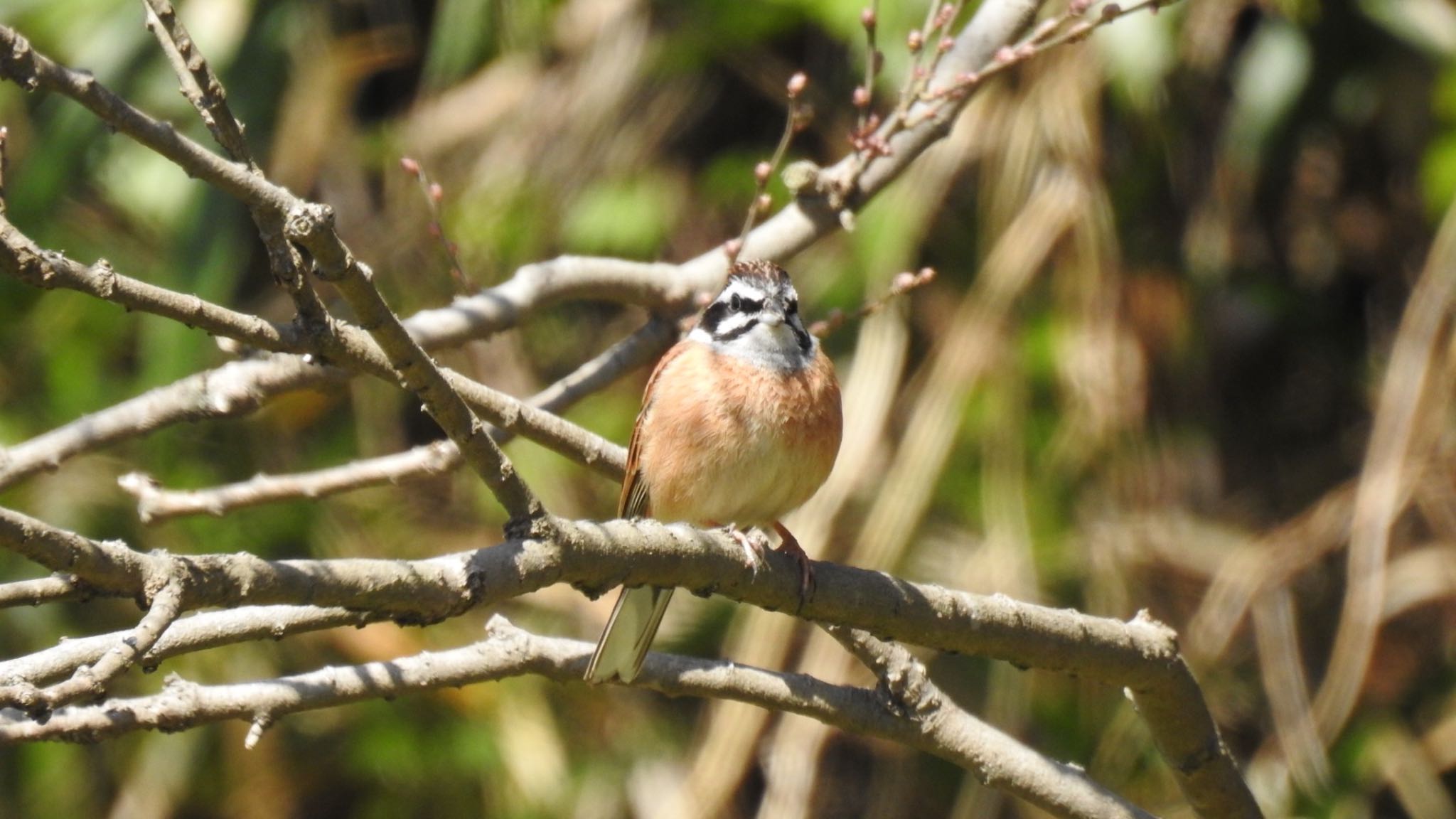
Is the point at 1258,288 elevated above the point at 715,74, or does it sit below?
below

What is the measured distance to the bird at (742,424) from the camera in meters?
3.81

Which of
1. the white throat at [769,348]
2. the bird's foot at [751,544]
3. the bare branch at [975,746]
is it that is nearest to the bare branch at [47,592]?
the bird's foot at [751,544]

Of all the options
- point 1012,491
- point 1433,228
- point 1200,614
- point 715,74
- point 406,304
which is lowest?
point 1200,614

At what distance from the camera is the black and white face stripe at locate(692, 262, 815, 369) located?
3.88 m

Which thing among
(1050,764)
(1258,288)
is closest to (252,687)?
Result: (1050,764)

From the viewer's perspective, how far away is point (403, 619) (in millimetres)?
2205

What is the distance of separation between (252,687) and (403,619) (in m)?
0.39

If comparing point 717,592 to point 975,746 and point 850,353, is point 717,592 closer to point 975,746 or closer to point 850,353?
point 975,746

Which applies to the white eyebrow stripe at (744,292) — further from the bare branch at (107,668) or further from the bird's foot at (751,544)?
the bare branch at (107,668)

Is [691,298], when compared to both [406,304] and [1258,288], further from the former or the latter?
[1258,288]

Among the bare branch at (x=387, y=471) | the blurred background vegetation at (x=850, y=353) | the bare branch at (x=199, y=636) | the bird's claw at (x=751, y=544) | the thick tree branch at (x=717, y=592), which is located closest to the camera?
the thick tree branch at (x=717, y=592)

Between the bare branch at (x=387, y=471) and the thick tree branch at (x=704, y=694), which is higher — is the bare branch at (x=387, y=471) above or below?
above

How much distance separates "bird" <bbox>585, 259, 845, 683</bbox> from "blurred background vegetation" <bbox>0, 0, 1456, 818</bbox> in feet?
4.92

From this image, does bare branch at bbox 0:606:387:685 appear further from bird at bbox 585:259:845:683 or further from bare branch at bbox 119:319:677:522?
bird at bbox 585:259:845:683
